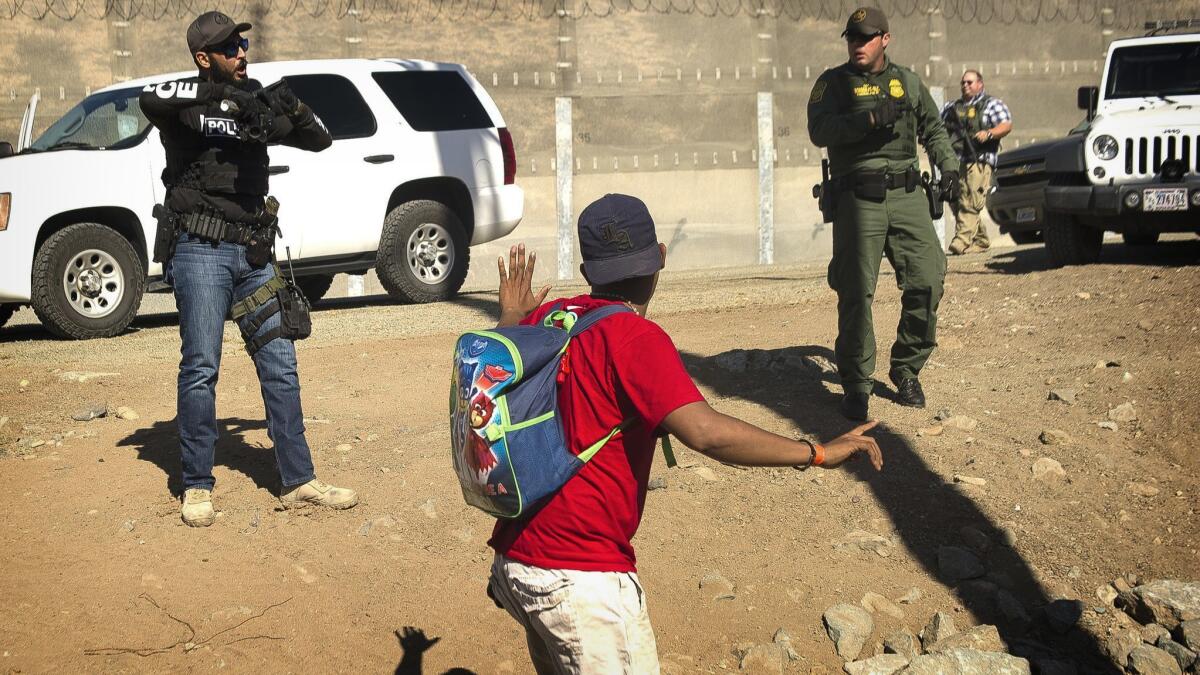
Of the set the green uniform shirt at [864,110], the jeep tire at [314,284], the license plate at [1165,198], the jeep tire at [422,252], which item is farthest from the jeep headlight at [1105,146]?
the jeep tire at [314,284]

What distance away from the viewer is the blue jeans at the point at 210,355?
512 centimetres

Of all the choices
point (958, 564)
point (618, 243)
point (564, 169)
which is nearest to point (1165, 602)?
point (958, 564)

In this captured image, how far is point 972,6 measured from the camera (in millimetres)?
20031

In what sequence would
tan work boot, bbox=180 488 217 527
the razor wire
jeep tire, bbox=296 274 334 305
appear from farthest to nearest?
1. the razor wire
2. jeep tire, bbox=296 274 334 305
3. tan work boot, bbox=180 488 217 527

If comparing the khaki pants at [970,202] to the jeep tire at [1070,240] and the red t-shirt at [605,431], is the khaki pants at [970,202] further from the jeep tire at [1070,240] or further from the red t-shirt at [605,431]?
the red t-shirt at [605,431]

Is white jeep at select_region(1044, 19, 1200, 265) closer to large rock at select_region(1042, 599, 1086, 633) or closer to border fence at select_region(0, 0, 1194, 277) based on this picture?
large rock at select_region(1042, 599, 1086, 633)

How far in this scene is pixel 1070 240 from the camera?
1071cm

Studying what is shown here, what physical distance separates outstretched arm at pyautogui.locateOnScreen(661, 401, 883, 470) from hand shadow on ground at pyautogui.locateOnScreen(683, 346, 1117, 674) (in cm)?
160

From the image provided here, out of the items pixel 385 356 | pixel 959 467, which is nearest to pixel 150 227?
pixel 385 356

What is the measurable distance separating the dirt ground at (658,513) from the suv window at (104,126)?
1788mm

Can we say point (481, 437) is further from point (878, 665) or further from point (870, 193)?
point (870, 193)

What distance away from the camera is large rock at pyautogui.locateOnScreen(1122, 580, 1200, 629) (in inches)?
195

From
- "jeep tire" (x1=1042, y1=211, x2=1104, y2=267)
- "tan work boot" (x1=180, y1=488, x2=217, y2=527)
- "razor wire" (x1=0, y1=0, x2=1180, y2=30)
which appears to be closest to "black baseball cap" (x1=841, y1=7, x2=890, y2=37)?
"tan work boot" (x1=180, y1=488, x2=217, y2=527)

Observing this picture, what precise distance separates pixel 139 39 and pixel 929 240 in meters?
12.6
